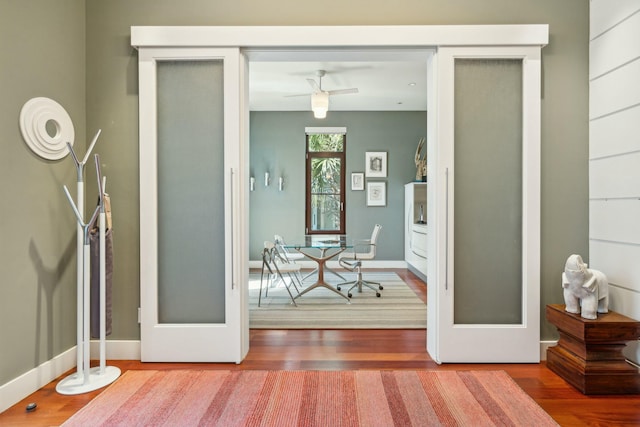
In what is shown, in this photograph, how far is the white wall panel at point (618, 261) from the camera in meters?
2.17

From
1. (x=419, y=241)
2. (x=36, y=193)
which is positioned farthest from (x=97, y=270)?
(x=419, y=241)

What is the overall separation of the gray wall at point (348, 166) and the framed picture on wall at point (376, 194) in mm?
74

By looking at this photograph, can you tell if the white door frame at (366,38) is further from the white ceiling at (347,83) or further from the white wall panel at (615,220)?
the white ceiling at (347,83)

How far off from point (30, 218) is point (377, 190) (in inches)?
204

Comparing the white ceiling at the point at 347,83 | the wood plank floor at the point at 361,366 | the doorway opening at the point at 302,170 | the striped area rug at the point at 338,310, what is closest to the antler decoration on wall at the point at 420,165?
the doorway opening at the point at 302,170

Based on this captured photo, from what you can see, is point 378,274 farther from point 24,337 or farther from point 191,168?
point 24,337

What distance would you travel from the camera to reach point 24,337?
208 cm

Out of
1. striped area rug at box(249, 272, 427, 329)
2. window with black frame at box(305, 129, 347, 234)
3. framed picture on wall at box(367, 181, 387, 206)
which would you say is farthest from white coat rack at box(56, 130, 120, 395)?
framed picture on wall at box(367, 181, 387, 206)

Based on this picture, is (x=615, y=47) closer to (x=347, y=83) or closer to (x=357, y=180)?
(x=347, y=83)

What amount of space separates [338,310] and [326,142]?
3.67m

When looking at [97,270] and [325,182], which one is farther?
[325,182]

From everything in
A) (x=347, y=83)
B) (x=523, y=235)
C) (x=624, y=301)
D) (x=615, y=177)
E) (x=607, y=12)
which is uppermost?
(x=347, y=83)

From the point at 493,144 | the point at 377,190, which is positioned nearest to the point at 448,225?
the point at 493,144

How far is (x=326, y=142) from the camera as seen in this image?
260 inches
